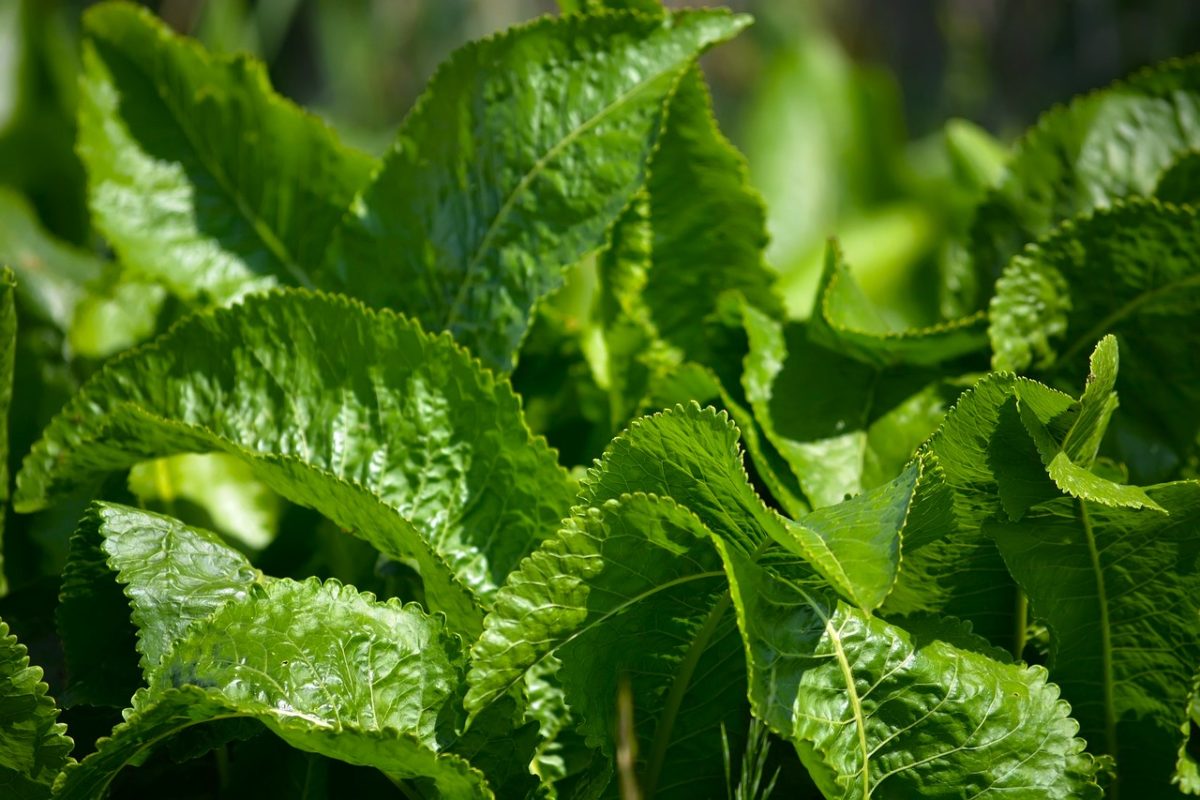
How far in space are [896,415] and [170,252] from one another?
1.73ft

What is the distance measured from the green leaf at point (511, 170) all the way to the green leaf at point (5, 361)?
20 cm

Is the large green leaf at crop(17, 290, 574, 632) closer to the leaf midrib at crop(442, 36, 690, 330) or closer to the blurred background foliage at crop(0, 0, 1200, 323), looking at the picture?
the leaf midrib at crop(442, 36, 690, 330)

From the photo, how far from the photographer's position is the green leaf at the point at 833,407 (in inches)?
28.2

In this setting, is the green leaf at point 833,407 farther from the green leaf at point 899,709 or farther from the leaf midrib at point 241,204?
the leaf midrib at point 241,204

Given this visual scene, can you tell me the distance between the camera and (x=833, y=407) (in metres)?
0.75

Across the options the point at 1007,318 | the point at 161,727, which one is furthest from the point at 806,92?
the point at 161,727

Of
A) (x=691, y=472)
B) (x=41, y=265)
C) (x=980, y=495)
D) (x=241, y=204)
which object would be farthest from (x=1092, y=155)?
(x=41, y=265)

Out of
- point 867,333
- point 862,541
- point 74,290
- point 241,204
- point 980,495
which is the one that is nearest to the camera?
point 862,541

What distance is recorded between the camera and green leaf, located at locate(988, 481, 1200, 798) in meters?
0.59

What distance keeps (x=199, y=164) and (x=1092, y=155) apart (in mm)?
668

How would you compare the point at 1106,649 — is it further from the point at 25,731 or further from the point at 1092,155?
the point at 25,731

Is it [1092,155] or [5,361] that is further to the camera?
[1092,155]

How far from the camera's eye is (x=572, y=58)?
0.73 metres

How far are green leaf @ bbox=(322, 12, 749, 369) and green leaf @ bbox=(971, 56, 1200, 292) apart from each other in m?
0.27
